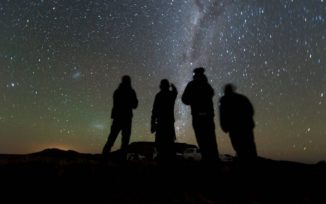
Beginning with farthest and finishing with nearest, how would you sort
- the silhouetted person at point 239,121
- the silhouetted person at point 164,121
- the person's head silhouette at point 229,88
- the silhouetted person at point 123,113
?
1. the silhouetted person at point 123,113
2. the silhouetted person at point 164,121
3. the person's head silhouette at point 229,88
4. the silhouetted person at point 239,121

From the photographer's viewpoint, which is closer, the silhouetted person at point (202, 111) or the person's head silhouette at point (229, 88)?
the person's head silhouette at point (229, 88)

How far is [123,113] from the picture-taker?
7.67 m

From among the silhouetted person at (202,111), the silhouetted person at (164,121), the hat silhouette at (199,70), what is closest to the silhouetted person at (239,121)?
the silhouetted person at (202,111)

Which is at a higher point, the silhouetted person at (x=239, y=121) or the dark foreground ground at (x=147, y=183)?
the silhouetted person at (x=239, y=121)

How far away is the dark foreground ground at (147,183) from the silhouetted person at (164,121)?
38 centimetres

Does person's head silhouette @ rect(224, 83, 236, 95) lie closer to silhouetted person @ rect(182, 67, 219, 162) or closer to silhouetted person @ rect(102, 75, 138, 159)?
silhouetted person @ rect(182, 67, 219, 162)

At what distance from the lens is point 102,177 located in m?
6.43

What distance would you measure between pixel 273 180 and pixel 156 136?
2754mm

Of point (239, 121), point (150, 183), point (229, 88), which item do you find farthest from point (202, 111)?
point (150, 183)

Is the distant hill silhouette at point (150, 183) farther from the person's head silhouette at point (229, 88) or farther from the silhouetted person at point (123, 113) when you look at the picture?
the person's head silhouette at point (229, 88)

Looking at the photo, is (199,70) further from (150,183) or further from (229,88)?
(150,183)

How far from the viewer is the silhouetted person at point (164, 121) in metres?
7.33

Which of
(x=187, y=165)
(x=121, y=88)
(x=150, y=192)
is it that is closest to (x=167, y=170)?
(x=187, y=165)

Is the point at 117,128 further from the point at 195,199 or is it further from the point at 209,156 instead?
the point at 195,199
